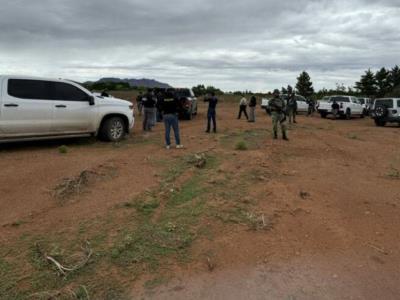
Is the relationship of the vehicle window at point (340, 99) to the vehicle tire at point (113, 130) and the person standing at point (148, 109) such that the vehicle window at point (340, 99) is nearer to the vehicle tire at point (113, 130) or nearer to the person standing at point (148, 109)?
the person standing at point (148, 109)

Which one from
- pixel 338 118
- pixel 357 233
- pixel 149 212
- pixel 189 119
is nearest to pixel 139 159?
pixel 149 212

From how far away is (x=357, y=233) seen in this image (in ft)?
16.9

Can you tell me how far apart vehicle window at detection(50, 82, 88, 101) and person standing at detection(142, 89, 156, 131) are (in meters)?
4.00

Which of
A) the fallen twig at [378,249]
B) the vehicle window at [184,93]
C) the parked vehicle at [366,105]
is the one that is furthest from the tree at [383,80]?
the fallen twig at [378,249]

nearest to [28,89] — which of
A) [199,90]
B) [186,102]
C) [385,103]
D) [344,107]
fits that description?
[186,102]

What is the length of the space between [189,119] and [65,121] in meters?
12.5

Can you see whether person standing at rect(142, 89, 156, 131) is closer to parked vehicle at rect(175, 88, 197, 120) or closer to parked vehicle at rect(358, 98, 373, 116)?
parked vehicle at rect(175, 88, 197, 120)

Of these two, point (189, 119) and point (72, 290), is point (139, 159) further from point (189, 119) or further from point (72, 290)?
point (189, 119)

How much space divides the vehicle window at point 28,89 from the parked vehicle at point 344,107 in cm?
2318

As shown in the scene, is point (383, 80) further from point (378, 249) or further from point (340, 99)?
point (378, 249)

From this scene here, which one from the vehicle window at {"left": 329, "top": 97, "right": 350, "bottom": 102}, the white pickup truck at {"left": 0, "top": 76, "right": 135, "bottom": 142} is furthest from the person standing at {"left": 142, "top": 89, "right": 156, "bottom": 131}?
the vehicle window at {"left": 329, "top": 97, "right": 350, "bottom": 102}

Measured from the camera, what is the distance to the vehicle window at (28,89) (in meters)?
9.73

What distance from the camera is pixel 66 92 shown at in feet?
35.3

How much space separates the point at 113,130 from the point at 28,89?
2.63 metres
